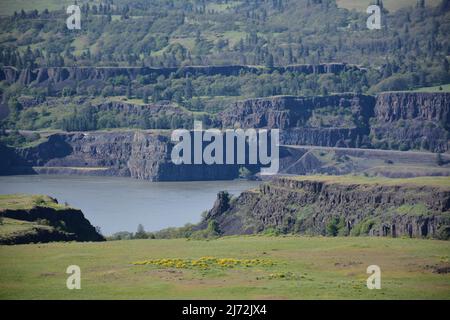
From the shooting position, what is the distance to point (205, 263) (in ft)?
208

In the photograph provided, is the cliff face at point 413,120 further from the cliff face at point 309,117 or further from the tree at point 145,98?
the tree at point 145,98

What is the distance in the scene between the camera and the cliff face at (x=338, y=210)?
83.9m

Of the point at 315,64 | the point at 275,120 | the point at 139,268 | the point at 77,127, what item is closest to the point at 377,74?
the point at 315,64

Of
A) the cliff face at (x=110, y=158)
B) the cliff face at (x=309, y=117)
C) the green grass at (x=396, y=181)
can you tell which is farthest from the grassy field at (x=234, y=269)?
the cliff face at (x=309, y=117)

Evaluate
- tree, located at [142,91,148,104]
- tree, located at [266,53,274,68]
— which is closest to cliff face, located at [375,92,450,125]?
tree, located at [266,53,274,68]

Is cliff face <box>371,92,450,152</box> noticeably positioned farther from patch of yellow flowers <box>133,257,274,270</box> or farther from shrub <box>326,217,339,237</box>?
patch of yellow flowers <box>133,257,274,270</box>

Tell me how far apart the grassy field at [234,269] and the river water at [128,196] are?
3058 cm

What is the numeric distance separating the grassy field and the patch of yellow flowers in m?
0.03

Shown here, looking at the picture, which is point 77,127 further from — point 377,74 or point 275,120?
point 377,74

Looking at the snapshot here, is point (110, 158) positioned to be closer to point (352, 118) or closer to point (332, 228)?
point (352, 118)

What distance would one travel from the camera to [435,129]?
158 metres

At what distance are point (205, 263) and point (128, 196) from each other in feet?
213

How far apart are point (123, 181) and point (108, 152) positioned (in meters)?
10.9

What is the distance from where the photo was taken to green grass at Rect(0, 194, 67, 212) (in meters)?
77.5
